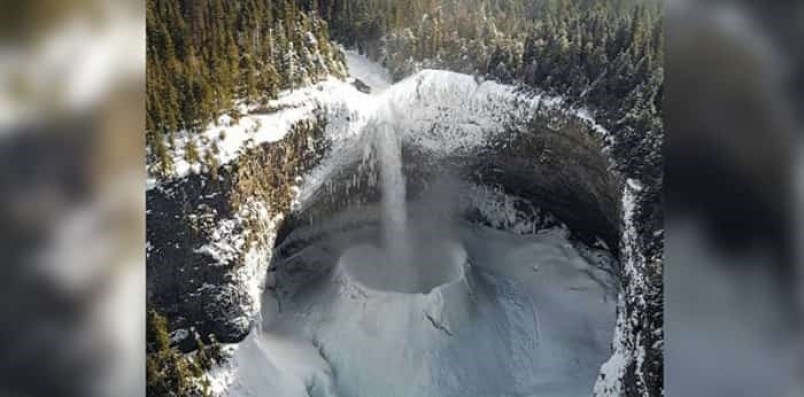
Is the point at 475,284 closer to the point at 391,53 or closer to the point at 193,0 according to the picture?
the point at 391,53

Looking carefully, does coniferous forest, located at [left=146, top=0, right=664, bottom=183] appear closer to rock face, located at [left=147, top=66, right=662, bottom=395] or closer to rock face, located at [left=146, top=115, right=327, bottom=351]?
rock face, located at [left=147, top=66, right=662, bottom=395]

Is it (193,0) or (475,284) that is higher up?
(193,0)

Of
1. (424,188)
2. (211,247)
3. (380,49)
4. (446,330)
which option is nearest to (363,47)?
(380,49)

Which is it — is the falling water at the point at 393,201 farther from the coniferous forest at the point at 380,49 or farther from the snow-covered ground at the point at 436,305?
the coniferous forest at the point at 380,49

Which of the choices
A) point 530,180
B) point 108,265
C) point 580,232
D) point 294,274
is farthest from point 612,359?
point 108,265

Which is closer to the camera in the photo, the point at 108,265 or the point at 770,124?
the point at 770,124

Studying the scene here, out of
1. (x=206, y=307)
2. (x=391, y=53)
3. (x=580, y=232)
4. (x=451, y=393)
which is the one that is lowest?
(x=451, y=393)

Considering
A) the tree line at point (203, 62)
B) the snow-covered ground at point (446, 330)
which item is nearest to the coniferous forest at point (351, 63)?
the tree line at point (203, 62)

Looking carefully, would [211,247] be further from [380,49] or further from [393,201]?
[380,49]
